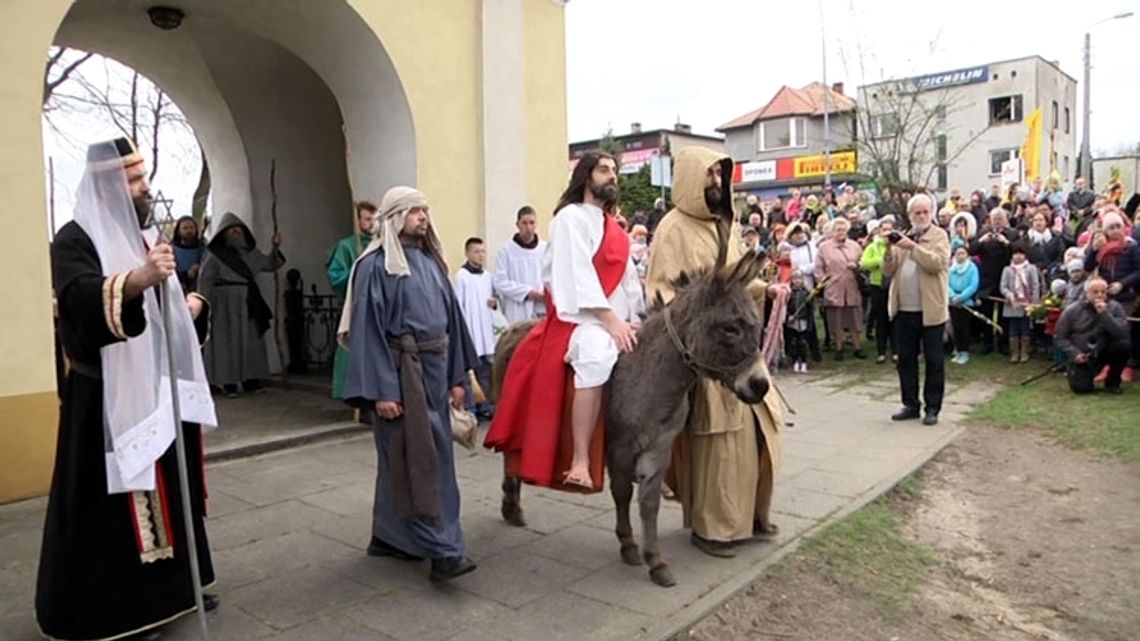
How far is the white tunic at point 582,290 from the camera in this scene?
430 centimetres

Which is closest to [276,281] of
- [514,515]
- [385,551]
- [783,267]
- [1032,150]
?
[514,515]

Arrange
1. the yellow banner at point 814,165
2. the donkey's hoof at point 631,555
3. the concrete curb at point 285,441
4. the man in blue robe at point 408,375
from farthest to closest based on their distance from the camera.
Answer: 1. the yellow banner at point 814,165
2. the concrete curb at point 285,441
3. the donkey's hoof at point 631,555
4. the man in blue robe at point 408,375

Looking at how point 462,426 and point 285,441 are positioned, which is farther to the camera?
point 285,441

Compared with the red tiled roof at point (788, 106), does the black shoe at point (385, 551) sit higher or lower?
lower

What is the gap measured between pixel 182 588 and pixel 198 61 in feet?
24.5

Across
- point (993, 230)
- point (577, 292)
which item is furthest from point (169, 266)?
point (993, 230)

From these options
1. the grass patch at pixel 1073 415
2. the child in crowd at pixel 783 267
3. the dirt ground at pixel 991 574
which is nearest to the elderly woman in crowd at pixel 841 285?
the child in crowd at pixel 783 267

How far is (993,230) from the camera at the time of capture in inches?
472

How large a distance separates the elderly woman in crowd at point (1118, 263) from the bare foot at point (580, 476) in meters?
8.26

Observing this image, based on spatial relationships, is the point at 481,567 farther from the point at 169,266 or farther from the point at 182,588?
the point at 169,266

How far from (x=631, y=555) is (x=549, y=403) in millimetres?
958

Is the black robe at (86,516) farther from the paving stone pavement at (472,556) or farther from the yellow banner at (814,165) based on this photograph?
the yellow banner at (814,165)

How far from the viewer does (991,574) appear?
4.69 m

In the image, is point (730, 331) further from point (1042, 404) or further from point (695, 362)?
point (1042, 404)
